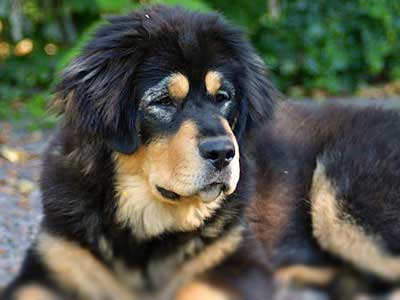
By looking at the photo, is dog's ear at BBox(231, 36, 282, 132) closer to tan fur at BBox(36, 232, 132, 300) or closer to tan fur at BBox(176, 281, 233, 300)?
tan fur at BBox(176, 281, 233, 300)

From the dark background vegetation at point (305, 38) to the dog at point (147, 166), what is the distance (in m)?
5.90

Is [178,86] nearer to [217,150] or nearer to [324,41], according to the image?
[217,150]

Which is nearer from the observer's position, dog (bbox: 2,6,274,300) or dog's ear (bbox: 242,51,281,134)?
dog (bbox: 2,6,274,300)

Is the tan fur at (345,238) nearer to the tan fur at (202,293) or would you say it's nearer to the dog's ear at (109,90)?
the tan fur at (202,293)

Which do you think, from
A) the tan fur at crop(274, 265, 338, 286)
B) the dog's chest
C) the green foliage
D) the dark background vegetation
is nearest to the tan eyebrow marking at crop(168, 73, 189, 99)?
the dog's chest

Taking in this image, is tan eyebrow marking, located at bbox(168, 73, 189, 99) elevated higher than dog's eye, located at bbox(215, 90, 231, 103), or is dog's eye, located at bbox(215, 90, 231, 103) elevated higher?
tan eyebrow marking, located at bbox(168, 73, 189, 99)

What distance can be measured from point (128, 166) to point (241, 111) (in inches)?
25.9

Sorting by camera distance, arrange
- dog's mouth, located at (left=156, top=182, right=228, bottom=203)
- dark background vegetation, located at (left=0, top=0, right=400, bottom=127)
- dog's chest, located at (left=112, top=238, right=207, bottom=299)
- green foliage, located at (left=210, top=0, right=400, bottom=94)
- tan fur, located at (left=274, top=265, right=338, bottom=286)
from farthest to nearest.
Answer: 1. green foliage, located at (left=210, top=0, right=400, bottom=94)
2. dark background vegetation, located at (left=0, top=0, right=400, bottom=127)
3. tan fur, located at (left=274, top=265, right=338, bottom=286)
4. dog's chest, located at (left=112, top=238, right=207, bottom=299)
5. dog's mouth, located at (left=156, top=182, right=228, bottom=203)

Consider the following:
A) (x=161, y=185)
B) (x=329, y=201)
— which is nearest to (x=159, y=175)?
(x=161, y=185)

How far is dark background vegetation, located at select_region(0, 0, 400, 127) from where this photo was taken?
10.1 m

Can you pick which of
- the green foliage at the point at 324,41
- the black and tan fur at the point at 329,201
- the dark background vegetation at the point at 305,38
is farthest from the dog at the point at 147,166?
the green foliage at the point at 324,41

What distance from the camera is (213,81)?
4008mm

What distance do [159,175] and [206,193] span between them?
228mm

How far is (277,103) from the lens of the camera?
179 inches
